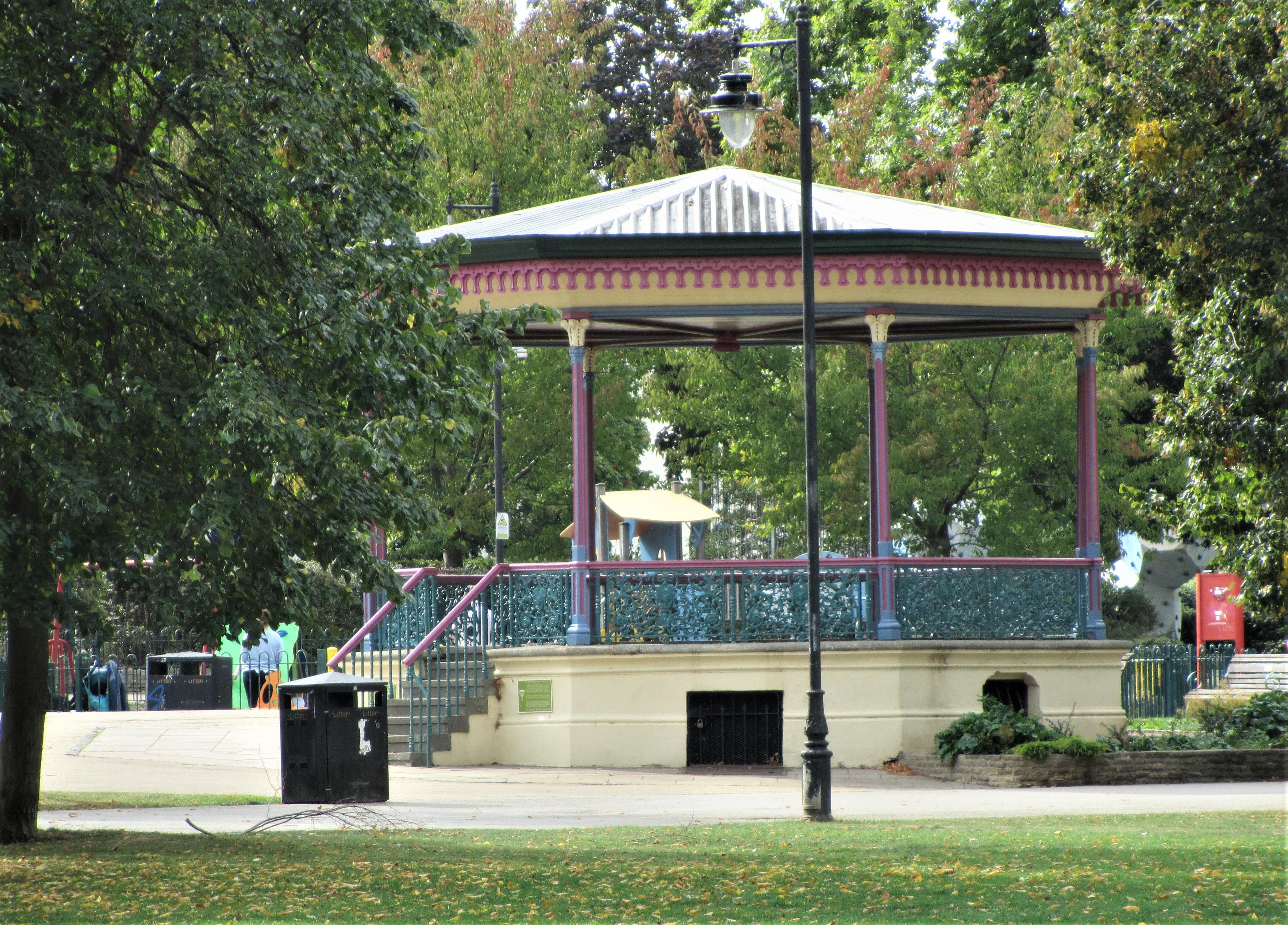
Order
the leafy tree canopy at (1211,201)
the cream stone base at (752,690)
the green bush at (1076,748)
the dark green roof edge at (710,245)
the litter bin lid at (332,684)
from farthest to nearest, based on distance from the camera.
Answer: the cream stone base at (752,690) < the dark green roof edge at (710,245) < the green bush at (1076,748) < the litter bin lid at (332,684) < the leafy tree canopy at (1211,201)

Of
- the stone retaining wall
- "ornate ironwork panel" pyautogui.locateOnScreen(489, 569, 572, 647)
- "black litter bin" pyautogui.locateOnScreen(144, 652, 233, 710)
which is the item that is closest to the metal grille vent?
"ornate ironwork panel" pyautogui.locateOnScreen(489, 569, 572, 647)

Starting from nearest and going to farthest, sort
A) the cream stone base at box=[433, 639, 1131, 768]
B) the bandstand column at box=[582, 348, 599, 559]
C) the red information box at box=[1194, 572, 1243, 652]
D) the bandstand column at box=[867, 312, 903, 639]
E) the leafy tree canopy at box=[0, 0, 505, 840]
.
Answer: the leafy tree canopy at box=[0, 0, 505, 840]
the cream stone base at box=[433, 639, 1131, 768]
the bandstand column at box=[867, 312, 903, 639]
the bandstand column at box=[582, 348, 599, 559]
the red information box at box=[1194, 572, 1243, 652]

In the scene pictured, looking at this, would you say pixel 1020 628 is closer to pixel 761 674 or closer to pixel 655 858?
pixel 761 674

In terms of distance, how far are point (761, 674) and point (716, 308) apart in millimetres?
3945

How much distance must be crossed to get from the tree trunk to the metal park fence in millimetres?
20384

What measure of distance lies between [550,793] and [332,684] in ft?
7.85

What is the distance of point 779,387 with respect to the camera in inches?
1032

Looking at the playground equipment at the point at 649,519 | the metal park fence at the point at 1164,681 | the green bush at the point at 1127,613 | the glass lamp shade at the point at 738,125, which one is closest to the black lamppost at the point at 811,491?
the glass lamp shade at the point at 738,125

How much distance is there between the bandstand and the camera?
17.6 meters

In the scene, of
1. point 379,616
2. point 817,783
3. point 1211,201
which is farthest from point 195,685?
point 1211,201

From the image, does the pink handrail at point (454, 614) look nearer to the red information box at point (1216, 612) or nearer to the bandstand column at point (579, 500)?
the bandstand column at point (579, 500)

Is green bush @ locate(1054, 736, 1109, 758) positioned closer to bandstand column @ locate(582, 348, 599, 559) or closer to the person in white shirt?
bandstand column @ locate(582, 348, 599, 559)

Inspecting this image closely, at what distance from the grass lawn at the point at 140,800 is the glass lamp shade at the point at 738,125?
7.37 meters

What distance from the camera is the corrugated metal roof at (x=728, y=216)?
18.0m
